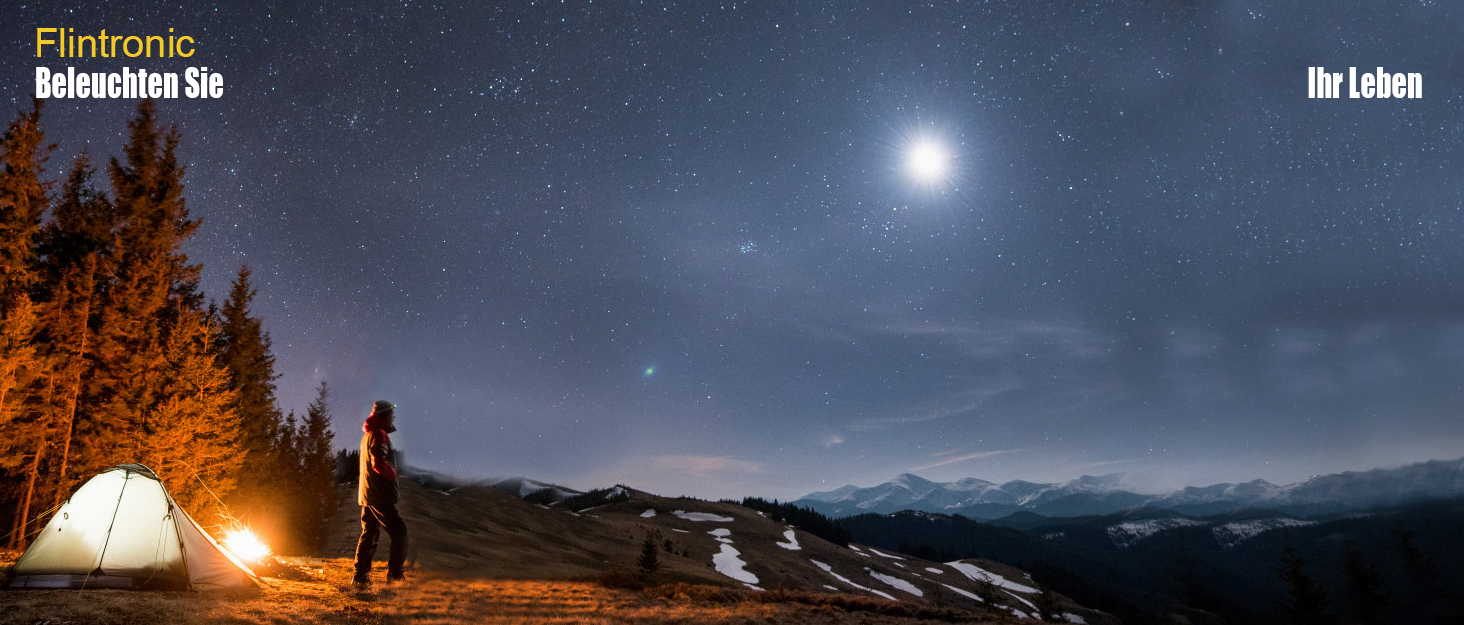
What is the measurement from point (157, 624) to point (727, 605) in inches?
517

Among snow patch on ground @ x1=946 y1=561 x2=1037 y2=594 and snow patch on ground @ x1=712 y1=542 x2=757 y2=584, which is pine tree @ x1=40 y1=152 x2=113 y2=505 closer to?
snow patch on ground @ x1=712 y1=542 x2=757 y2=584

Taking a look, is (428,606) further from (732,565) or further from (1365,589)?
(1365,589)

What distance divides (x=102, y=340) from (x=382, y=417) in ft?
60.9

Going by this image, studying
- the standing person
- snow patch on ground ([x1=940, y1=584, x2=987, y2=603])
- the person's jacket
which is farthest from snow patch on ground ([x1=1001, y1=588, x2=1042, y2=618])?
the person's jacket

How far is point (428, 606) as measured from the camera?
12328 millimetres

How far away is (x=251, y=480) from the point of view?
114ft

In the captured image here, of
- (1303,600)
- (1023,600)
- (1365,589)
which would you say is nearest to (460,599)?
(1303,600)

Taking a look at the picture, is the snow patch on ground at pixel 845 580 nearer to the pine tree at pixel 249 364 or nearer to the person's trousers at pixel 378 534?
the pine tree at pixel 249 364

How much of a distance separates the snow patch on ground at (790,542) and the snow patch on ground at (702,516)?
44.6 ft

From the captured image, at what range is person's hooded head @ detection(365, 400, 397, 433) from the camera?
40.0 ft

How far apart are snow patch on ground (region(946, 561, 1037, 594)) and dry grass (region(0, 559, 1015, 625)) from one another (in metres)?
135

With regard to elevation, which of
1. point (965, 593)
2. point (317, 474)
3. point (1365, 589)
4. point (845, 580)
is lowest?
point (965, 593)

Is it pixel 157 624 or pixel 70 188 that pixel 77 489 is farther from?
pixel 70 188

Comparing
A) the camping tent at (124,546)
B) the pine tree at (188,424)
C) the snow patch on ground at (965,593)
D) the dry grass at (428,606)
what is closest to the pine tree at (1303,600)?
the snow patch on ground at (965,593)
